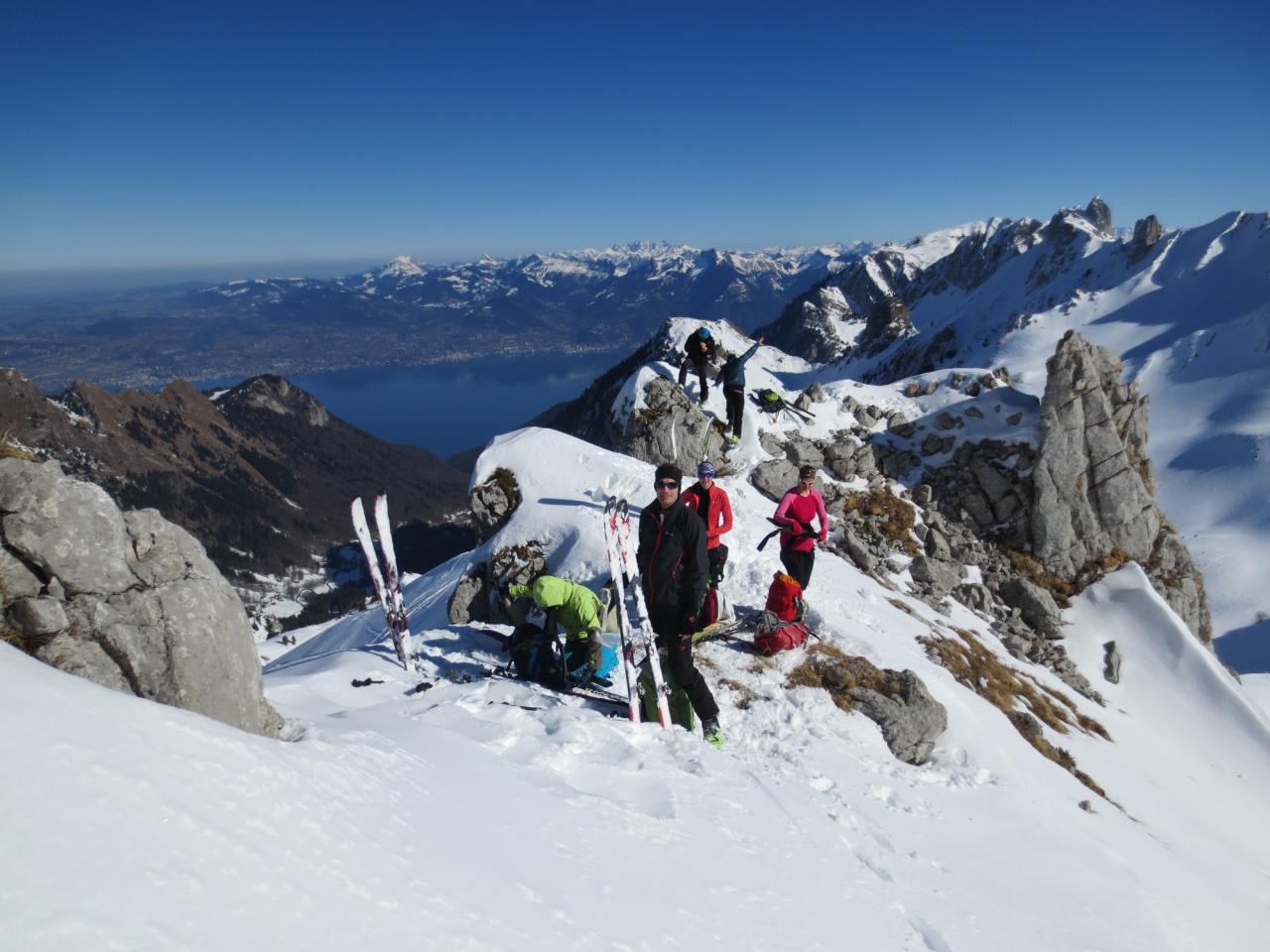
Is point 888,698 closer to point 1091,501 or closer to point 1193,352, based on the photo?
point 1091,501

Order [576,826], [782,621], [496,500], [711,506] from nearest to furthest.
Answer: [576,826] < [711,506] < [782,621] < [496,500]

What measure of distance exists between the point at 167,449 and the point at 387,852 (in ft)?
770

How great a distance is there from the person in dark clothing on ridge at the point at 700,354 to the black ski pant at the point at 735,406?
1671mm

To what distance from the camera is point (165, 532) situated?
22.0 feet

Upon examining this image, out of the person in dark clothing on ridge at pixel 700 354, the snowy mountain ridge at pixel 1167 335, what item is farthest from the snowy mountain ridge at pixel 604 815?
the snowy mountain ridge at pixel 1167 335

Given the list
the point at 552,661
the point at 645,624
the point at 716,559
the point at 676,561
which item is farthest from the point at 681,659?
the point at 716,559

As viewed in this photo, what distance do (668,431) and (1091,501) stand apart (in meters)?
22.5

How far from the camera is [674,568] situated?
354 inches

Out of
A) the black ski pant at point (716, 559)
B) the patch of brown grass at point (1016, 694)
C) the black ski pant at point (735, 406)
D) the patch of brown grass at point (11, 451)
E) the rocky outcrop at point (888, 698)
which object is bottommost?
the patch of brown grass at point (1016, 694)

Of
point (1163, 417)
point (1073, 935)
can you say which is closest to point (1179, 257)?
point (1163, 417)

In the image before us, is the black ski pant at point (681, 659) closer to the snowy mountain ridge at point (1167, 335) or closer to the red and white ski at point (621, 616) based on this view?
the red and white ski at point (621, 616)

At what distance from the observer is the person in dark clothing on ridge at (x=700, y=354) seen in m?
25.1

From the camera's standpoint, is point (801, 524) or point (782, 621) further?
point (801, 524)

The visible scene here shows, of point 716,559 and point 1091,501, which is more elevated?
point 716,559
